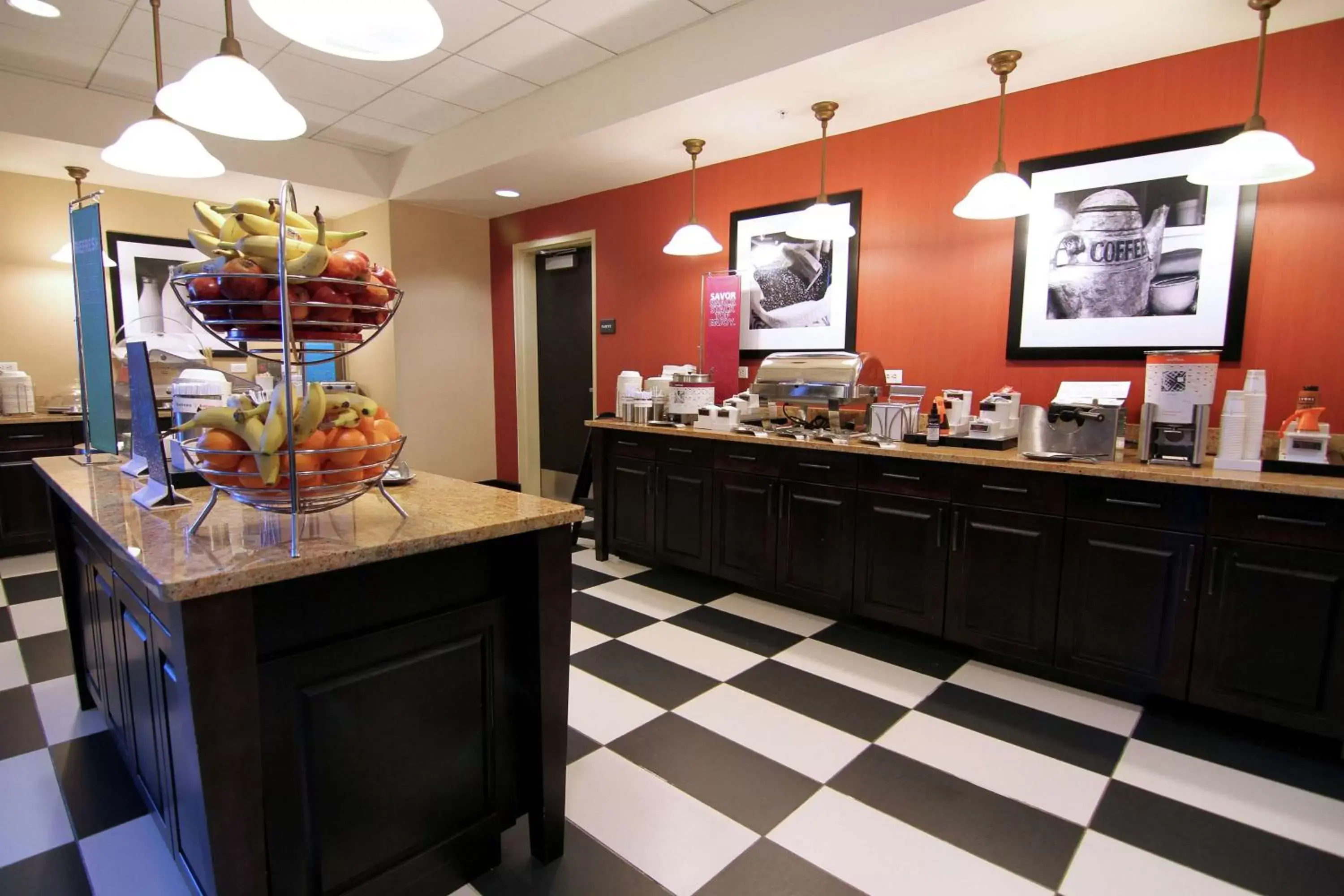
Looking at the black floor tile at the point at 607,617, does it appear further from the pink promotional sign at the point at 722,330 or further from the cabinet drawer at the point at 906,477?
the pink promotional sign at the point at 722,330

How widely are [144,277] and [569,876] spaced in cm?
558

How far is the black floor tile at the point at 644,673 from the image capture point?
95.7 inches

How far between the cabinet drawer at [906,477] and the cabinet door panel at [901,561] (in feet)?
0.11

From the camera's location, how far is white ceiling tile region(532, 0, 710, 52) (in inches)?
116

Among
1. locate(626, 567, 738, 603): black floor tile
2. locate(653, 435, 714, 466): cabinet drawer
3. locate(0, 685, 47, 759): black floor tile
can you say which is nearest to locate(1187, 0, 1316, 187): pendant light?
locate(653, 435, 714, 466): cabinet drawer

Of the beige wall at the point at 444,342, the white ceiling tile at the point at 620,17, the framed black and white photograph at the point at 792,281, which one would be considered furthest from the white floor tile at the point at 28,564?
the framed black and white photograph at the point at 792,281

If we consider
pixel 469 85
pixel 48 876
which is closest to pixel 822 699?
pixel 48 876

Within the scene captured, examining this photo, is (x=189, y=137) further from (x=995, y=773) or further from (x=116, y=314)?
(x=116, y=314)

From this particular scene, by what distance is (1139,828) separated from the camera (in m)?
1.73

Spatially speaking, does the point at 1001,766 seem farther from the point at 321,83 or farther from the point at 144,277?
the point at 144,277

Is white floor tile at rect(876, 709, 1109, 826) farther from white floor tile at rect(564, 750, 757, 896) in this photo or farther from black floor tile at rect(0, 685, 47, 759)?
black floor tile at rect(0, 685, 47, 759)

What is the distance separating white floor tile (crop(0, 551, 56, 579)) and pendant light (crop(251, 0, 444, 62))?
386cm

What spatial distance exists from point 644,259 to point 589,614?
2598 millimetres

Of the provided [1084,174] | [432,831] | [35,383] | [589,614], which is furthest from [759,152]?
[35,383]
